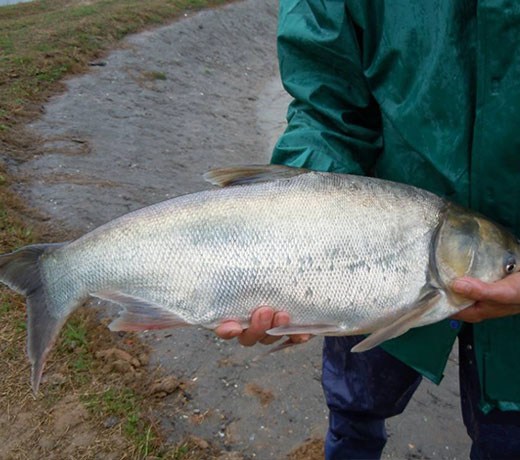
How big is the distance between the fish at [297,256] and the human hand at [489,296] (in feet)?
0.15

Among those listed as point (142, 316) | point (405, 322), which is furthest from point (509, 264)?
point (142, 316)

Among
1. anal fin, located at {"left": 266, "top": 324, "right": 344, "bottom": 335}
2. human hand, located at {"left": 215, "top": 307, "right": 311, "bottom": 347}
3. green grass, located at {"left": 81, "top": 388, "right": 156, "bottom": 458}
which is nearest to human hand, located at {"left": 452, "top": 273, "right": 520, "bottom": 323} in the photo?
anal fin, located at {"left": 266, "top": 324, "right": 344, "bottom": 335}

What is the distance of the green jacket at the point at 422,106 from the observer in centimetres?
162

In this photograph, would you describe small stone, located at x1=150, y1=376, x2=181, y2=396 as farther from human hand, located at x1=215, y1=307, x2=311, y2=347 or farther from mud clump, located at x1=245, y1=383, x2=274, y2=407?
human hand, located at x1=215, y1=307, x2=311, y2=347

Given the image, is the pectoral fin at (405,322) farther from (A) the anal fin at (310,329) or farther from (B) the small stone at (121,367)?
(B) the small stone at (121,367)

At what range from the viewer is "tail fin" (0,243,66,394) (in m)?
2.05

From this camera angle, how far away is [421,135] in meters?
1.84

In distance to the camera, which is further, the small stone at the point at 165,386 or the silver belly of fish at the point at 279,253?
the small stone at the point at 165,386

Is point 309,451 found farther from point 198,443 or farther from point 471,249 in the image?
point 471,249

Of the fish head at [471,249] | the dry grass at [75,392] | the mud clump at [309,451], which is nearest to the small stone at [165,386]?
the dry grass at [75,392]

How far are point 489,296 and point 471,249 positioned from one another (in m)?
0.28

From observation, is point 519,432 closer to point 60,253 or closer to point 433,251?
point 433,251

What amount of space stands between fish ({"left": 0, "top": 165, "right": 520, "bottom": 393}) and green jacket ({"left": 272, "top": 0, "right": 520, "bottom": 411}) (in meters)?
0.15

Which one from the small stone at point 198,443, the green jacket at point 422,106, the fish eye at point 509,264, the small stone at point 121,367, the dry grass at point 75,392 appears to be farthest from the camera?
the small stone at point 121,367
